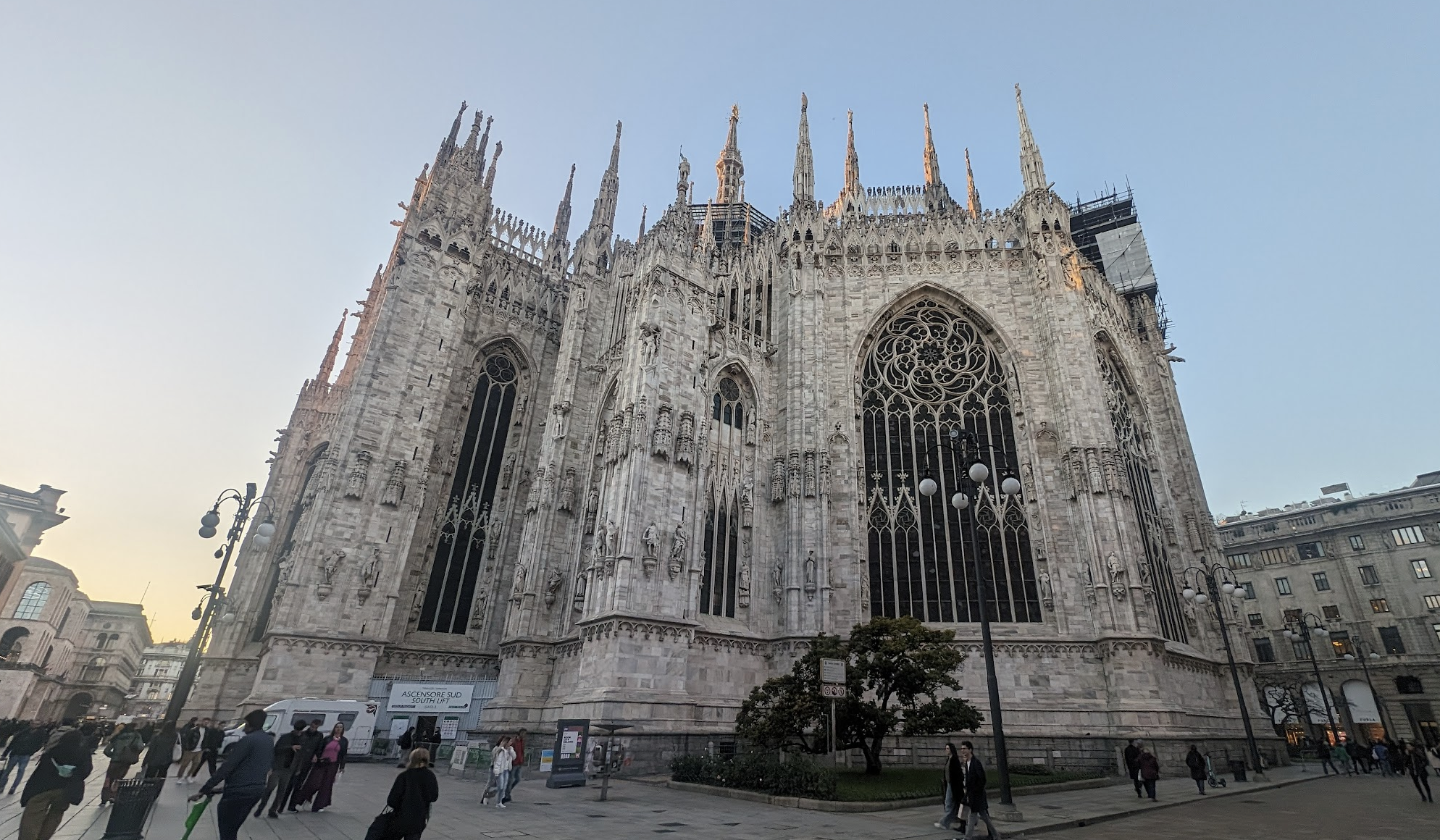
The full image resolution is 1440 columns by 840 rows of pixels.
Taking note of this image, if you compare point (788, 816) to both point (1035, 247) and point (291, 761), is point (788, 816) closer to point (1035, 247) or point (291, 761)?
point (291, 761)

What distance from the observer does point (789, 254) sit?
111 feet

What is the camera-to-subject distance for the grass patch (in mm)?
15031

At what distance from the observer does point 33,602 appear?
54531mm

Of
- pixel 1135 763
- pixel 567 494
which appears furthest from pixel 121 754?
pixel 1135 763

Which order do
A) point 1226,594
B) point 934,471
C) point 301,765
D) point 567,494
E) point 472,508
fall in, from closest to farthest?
point 301,765
point 1226,594
point 934,471
point 567,494
point 472,508

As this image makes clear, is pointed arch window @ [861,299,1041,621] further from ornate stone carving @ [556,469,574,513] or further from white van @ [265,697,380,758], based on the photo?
white van @ [265,697,380,758]

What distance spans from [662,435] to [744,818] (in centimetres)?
1510

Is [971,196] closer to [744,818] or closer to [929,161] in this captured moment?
[929,161]

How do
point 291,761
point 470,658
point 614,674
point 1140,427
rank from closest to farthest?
1. point 291,761
2. point 614,674
3. point 470,658
4. point 1140,427

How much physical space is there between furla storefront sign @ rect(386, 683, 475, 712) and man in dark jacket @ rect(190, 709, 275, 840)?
70.0 feet

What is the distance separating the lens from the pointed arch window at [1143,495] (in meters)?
28.3

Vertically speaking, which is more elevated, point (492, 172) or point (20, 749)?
point (492, 172)

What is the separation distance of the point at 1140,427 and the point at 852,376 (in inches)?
637

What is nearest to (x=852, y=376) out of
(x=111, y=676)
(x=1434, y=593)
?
(x=1434, y=593)
